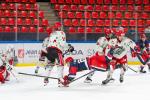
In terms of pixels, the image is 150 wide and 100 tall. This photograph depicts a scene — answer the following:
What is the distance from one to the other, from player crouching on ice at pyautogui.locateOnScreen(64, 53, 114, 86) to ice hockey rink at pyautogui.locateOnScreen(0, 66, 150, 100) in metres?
0.26

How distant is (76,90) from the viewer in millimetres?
8375

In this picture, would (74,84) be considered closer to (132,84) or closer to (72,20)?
(132,84)

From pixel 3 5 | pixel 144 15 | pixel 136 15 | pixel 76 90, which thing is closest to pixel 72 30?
pixel 136 15

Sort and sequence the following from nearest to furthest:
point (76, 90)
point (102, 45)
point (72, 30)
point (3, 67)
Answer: point (76, 90) < point (102, 45) < point (3, 67) < point (72, 30)

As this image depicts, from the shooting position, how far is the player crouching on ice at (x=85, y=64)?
28.5ft

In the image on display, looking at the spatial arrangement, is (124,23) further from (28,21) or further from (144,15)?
(28,21)

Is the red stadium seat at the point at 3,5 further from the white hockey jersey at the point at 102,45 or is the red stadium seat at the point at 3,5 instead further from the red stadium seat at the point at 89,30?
the white hockey jersey at the point at 102,45

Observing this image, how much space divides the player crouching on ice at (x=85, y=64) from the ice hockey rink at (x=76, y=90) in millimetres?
261

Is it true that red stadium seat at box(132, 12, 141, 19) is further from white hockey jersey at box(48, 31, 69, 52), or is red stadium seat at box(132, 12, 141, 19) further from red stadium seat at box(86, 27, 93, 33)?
white hockey jersey at box(48, 31, 69, 52)

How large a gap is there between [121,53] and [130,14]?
7844 mm

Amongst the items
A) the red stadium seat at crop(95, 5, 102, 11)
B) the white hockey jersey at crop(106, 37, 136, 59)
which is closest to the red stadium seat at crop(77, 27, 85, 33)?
the red stadium seat at crop(95, 5, 102, 11)

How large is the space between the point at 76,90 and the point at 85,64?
73cm

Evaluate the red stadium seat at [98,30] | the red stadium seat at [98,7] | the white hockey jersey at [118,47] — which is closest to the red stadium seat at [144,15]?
the red stadium seat at [98,7]

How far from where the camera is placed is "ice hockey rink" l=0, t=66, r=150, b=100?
24.1ft
